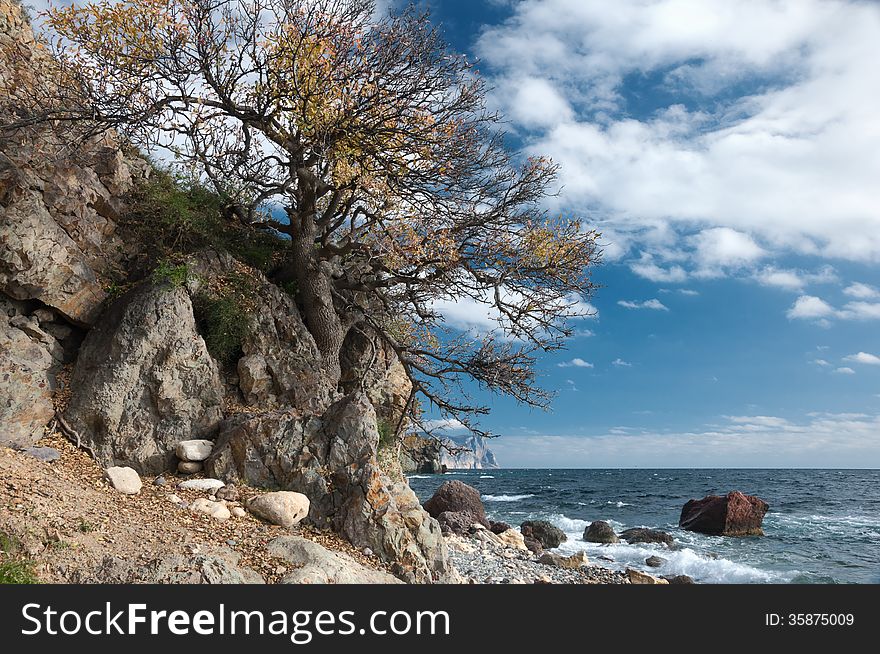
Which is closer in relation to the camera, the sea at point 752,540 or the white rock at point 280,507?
the white rock at point 280,507

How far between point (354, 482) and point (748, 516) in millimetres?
30483

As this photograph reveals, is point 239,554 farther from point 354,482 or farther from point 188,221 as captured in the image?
point 188,221

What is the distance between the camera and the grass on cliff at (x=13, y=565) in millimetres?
6743

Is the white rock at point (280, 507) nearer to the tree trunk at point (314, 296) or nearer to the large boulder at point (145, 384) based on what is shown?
the large boulder at point (145, 384)

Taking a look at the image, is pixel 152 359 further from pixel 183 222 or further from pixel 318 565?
pixel 318 565

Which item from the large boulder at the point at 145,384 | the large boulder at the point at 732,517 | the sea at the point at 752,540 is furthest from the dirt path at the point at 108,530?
the large boulder at the point at 732,517

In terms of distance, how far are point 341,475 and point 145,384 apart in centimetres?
383

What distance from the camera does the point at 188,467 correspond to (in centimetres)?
1035

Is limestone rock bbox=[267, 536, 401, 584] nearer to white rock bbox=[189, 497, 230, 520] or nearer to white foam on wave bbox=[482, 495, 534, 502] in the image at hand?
white rock bbox=[189, 497, 230, 520]

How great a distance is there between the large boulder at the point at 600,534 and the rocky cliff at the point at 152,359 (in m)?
23.5

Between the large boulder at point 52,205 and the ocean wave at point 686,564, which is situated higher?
the large boulder at point 52,205

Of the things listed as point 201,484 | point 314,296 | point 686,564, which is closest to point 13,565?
point 201,484

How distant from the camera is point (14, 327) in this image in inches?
424

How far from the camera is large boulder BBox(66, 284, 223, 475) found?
33.9 feet
